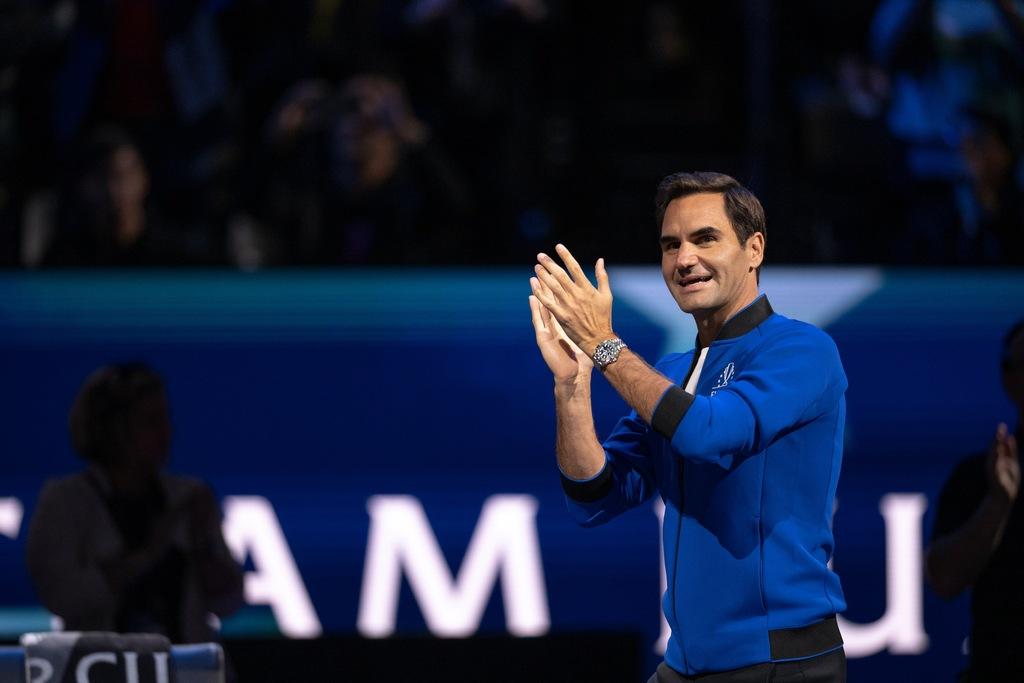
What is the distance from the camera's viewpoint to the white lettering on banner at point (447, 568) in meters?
5.28

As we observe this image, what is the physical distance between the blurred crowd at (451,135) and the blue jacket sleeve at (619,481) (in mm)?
2410

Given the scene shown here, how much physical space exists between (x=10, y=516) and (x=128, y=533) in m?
1.27

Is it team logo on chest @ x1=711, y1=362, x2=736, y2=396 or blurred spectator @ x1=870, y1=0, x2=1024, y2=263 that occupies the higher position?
blurred spectator @ x1=870, y1=0, x2=1024, y2=263

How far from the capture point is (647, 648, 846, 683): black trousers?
2619 mm

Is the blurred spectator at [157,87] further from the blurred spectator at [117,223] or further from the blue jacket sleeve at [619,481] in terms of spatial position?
the blue jacket sleeve at [619,481]

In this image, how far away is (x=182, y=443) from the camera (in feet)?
17.4

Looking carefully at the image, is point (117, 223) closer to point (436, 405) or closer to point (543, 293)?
point (436, 405)

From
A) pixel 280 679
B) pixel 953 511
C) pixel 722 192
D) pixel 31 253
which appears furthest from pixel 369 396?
pixel 722 192

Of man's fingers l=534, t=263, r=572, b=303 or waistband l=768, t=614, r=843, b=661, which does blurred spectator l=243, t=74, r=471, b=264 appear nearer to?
man's fingers l=534, t=263, r=572, b=303

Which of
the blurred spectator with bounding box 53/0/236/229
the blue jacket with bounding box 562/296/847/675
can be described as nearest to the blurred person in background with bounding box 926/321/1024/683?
the blue jacket with bounding box 562/296/847/675

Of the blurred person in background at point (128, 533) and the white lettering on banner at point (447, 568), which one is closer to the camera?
the blurred person in background at point (128, 533)

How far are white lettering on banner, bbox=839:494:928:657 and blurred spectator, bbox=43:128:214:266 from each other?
271 cm

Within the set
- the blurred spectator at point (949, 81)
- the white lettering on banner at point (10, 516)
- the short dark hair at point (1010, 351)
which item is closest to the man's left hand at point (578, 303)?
the short dark hair at point (1010, 351)

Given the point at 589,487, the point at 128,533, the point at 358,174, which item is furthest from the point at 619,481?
the point at 358,174
